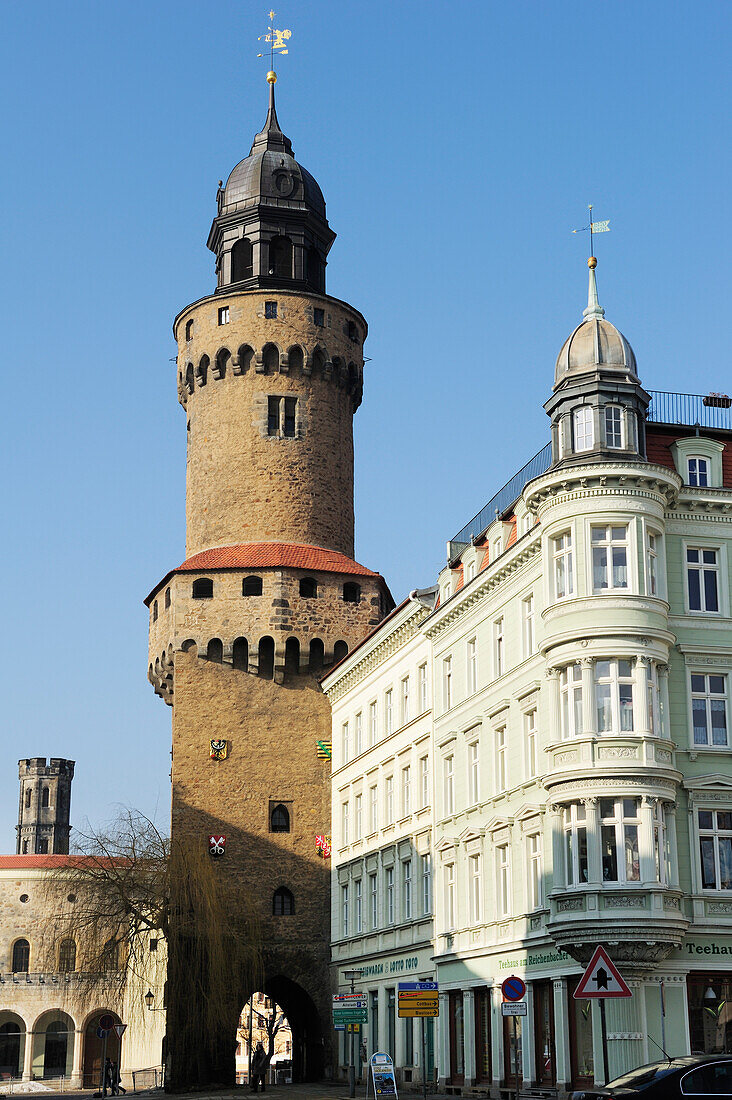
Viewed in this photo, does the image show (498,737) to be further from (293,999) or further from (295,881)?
(293,999)

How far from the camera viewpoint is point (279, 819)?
58.0 metres

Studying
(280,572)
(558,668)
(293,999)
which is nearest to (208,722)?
(280,572)

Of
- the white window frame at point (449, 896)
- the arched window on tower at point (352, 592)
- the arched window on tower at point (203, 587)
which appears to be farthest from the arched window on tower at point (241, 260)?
the white window frame at point (449, 896)

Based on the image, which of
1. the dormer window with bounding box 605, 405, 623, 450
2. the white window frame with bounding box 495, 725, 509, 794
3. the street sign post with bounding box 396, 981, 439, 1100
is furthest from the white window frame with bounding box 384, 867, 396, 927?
the dormer window with bounding box 605, 405, 623, 450

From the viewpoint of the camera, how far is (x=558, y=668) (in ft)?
113

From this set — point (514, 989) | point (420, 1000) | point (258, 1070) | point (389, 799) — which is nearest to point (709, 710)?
point (420, 1000)

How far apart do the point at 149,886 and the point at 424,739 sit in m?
12.6

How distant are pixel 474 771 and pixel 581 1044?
987 cm

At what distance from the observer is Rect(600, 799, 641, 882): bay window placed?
106 feet

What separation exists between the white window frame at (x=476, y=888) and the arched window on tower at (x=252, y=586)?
20.4 metres

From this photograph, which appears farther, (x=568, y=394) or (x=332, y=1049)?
(x=332, y=1049)

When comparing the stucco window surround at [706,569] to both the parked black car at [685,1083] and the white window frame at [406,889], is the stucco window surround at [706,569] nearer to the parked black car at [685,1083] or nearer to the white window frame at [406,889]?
the white window frame at [406,889]

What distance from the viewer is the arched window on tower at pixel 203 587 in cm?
5938

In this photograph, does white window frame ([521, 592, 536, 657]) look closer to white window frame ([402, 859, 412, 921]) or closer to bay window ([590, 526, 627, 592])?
bay window ([590, 526, 627, 592])
